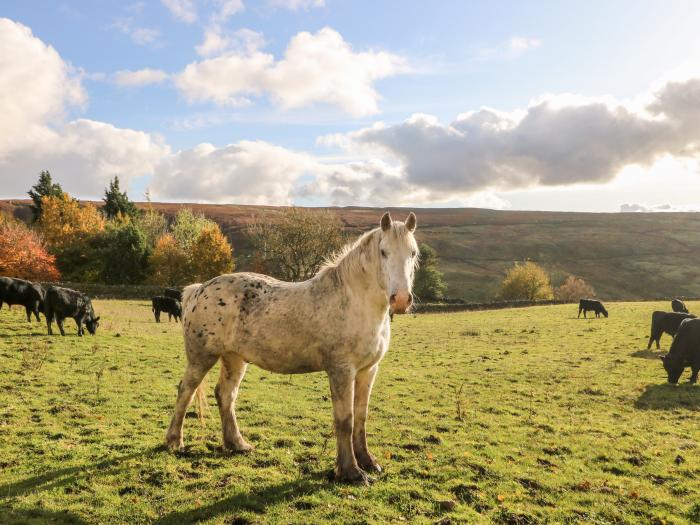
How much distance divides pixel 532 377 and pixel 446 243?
105 meters

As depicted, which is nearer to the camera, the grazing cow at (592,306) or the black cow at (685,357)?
the black cow at (685,357)

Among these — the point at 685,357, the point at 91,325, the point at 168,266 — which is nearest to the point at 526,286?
the point at 168,266

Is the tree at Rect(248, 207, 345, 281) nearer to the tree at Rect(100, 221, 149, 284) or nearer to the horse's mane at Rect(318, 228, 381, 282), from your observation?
the tree at Rect(100, 221, 149, 284)

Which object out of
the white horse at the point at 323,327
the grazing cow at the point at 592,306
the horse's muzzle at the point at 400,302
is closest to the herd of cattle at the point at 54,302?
the white horse at the point at 323,327

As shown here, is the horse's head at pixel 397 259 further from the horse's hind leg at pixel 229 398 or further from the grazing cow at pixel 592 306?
the grazing cow at pixel 592 306

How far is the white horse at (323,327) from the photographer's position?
19.9 feet

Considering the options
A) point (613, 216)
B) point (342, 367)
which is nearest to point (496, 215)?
point (613, 216)

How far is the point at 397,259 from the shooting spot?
5.69m

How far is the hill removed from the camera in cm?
9319

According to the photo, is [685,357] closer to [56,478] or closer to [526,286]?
[56,478]

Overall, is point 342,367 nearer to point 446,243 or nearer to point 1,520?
point 1,520

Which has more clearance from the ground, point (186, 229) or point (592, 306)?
point (186, 229)

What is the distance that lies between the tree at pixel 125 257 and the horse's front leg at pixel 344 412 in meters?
54.7

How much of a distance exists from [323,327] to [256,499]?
7.63ft
